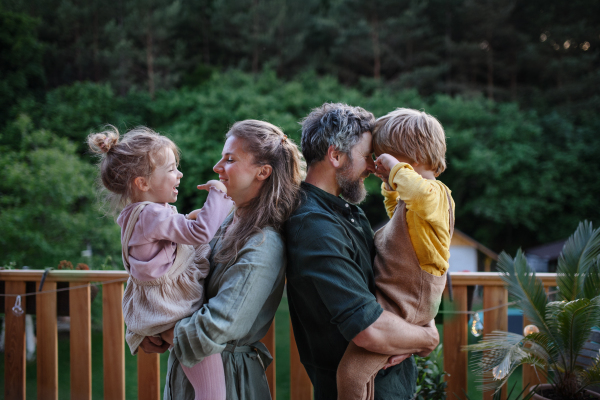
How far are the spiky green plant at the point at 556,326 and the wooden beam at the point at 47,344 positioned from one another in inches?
70.1

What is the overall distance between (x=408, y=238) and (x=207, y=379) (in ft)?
2.20

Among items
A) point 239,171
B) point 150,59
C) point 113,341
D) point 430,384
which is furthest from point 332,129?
point 150,59

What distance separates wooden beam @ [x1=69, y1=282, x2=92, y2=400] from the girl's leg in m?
0.99

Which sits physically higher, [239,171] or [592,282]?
[239,171]

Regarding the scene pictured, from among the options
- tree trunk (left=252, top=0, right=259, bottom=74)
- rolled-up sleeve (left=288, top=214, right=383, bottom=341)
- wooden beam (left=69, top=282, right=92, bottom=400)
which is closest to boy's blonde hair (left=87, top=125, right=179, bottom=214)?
rolled-up sleeve (left=288, top=214, right=383, bottom=341)

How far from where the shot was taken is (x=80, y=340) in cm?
208

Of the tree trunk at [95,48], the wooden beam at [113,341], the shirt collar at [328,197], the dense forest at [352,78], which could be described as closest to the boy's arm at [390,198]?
the shirt collar at [328,197]

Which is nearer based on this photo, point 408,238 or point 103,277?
point 408,238

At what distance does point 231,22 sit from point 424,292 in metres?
13.8

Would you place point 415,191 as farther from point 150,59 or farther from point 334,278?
point 150,59

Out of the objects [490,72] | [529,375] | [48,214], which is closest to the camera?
[529,375]

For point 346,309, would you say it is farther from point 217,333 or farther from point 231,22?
point 231,22

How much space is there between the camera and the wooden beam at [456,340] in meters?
1.96

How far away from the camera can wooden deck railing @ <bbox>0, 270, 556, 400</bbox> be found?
6.50 ft
